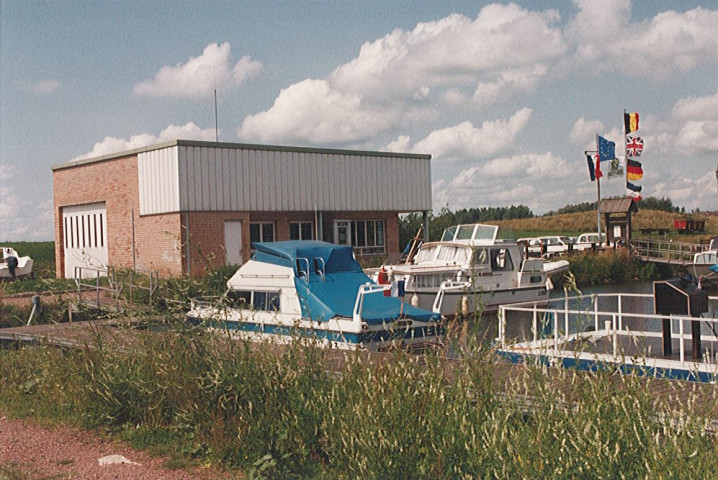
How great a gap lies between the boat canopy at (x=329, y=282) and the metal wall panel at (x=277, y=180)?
14977 mm

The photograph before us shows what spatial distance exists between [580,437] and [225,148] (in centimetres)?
2886

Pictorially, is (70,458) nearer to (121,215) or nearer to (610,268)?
(121,215)

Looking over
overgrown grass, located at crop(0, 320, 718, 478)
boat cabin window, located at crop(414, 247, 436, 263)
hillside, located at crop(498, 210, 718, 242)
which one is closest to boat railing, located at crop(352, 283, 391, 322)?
overgrown grass, located at crop(0, 320, 718, 478)

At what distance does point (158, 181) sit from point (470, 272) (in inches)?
553

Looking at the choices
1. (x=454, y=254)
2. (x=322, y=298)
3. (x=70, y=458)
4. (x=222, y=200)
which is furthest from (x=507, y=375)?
(x=222, y=200)

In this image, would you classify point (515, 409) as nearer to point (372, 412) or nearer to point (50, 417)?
point (372, 412)

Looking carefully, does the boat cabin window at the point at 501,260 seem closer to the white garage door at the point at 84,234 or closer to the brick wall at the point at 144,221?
the brick wall at the point at 144,221

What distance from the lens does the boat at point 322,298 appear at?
1527cm

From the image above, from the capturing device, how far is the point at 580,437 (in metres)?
5.76

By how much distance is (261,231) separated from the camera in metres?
34.9

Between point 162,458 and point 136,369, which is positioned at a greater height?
point 136,369

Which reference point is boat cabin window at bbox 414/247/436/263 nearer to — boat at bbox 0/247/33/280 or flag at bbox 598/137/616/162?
boat at bbox 0/247/33/280

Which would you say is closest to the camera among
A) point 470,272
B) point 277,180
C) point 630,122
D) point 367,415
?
point 367,415

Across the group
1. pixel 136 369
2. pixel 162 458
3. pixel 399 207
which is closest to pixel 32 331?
pixel 136 369
